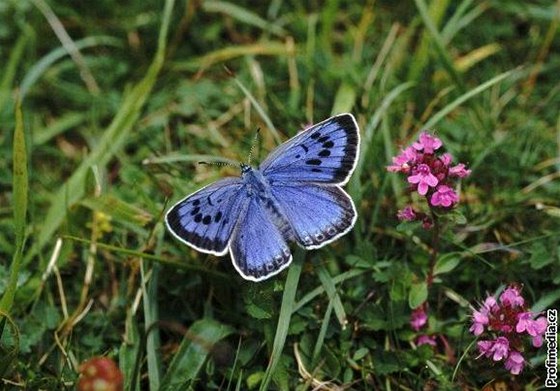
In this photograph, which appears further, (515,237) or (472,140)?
(472,140)

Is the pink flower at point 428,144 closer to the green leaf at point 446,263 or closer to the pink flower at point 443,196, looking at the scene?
the pink flower at point 443,196

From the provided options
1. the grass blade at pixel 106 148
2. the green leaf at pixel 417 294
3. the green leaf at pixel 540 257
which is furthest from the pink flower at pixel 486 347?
the grass blade at pixel 106 148

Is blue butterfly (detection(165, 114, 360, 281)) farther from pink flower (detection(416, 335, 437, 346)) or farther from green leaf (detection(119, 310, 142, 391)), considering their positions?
pink flower (detection(416, 335, 437, 346))

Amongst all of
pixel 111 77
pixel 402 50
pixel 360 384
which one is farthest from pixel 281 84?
pixel 360 384

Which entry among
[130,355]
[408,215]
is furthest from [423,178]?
[130,355]

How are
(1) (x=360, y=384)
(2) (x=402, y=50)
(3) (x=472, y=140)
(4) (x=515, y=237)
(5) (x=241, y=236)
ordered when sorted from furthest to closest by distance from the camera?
(2) (x=402, y=50) < (3) (x=472, y=140) < (4) (x=515, y=237) < (1) (x=360, y=384) < (5) (x=241, y=236)

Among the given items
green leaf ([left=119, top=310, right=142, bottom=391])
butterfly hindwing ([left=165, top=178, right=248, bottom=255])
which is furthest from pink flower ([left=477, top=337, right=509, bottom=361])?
green leaf ([left=119, top=310, right=142, bottom=391])

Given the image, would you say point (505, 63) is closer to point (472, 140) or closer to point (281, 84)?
point (472, 140)
